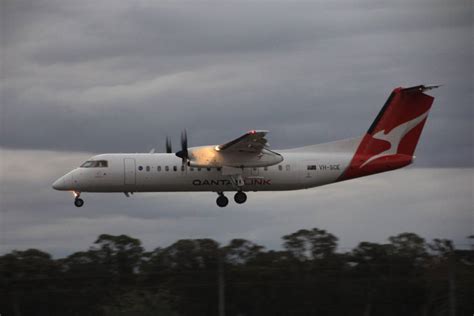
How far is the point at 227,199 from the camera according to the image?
31.7m

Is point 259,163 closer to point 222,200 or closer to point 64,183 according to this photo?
point 222,200

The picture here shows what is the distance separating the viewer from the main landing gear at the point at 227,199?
103 feet

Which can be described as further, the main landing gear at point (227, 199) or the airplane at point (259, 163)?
the main landing gear at point (227, 199)

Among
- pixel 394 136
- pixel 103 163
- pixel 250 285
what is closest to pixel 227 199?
pixel 103 163

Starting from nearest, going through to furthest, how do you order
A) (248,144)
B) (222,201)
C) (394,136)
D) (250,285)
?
(250,285) → (248,144) → (222,201) → (394,136)

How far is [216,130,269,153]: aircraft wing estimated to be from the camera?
93.0 feet

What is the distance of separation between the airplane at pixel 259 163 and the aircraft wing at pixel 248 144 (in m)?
0.03

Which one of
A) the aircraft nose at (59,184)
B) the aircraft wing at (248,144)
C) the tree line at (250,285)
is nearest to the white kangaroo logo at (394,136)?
the aircraft wing at (248,144)

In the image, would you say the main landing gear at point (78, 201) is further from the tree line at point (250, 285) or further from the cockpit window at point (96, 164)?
the tree line at point (250, 285)

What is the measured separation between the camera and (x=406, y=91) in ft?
105

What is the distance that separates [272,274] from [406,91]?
13231 millimetres

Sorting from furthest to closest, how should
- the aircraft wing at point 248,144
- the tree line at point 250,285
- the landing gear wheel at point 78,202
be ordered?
the landing gear wheel at point 78,202, the aircraft wing at point 248,144, the tree line at point 250,285

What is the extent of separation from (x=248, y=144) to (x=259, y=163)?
110 cm

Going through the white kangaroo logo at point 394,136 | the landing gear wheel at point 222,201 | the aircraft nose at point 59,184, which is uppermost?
the white kangaroo logo at point 394,136
